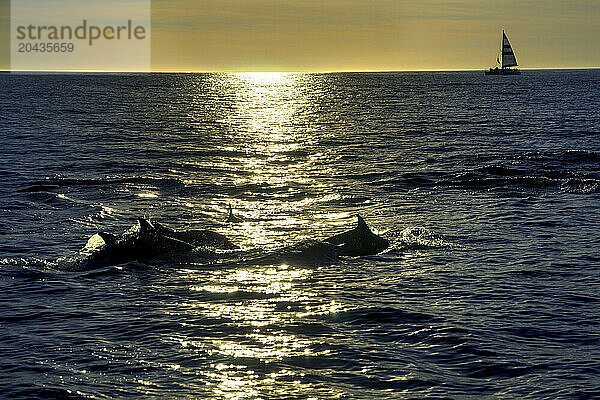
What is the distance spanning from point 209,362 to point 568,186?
2568cm

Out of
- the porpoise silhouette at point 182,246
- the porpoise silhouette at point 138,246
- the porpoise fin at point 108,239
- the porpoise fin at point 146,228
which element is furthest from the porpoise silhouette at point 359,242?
the porpoise fin at point 108,239

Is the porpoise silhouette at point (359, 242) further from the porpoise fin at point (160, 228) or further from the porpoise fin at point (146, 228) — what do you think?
the porpoise fin at point (146, 228)

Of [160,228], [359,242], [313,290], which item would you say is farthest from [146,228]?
[359,242]

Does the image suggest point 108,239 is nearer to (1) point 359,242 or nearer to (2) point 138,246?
(2) point 138,246

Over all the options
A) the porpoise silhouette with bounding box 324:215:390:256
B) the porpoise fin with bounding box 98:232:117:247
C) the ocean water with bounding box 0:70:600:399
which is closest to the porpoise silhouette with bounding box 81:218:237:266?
the porpoise fin with bounding box 98:232:117:247

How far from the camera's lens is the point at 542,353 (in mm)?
13602

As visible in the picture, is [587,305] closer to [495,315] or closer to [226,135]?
[495,315]

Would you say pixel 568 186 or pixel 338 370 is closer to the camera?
pixel 338 370

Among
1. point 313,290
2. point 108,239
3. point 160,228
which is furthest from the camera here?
point 160,228

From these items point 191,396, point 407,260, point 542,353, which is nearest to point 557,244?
point 407,260

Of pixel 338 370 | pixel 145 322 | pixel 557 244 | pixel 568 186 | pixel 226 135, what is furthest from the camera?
pixel 226 135

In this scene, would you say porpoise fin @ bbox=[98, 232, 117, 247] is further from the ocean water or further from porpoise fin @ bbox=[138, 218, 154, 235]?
the ocean water

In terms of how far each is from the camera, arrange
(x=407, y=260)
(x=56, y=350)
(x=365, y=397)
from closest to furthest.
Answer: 1. (x=365, y=397)
2. (x=56, y=350)
3. (x=407, y=260)

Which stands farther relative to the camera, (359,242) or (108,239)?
(359,242)
